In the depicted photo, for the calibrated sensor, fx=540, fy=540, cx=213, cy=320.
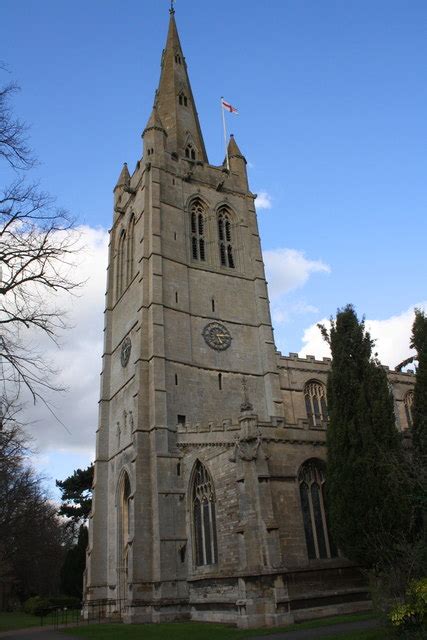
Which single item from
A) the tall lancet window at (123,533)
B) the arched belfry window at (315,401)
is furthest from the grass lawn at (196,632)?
the arched belfry window at (315,401)

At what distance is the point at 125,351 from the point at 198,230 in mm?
9878

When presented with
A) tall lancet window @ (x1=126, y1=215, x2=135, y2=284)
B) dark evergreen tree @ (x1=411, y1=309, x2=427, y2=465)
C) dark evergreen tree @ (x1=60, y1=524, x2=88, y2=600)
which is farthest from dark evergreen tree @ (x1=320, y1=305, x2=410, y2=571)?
dark evergreen tree @ (x1=60, y1=524, x2=88, y2=600)

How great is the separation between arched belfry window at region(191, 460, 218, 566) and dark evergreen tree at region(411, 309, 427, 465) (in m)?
8.83

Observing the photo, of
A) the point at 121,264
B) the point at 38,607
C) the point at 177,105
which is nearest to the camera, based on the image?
the point at 38,607

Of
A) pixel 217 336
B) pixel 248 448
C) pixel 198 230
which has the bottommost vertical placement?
pixel 248 448

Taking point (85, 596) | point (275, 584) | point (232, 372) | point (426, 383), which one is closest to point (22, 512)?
point (85, 596)

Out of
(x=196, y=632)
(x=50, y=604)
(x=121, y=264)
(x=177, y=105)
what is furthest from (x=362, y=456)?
(x=177, y=105)

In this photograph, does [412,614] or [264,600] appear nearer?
[412,614]

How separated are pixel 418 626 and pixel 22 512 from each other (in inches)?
1065

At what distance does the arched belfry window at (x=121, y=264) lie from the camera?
3725 cm

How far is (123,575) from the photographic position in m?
27.3

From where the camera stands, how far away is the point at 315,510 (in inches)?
824

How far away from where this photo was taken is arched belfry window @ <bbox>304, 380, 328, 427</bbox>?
32.8 metres

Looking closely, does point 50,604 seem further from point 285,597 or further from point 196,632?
point 285,597
